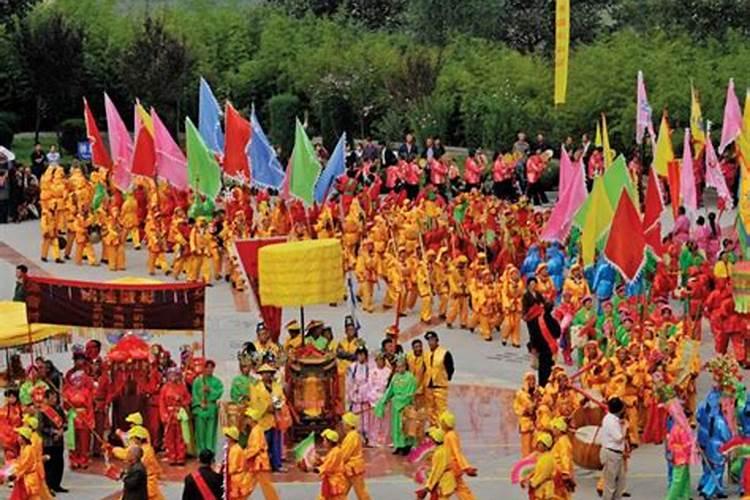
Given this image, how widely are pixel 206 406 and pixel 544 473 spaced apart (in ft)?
15.2

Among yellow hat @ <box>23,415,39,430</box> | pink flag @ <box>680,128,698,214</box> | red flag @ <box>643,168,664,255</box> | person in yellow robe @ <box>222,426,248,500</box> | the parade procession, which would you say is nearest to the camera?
person in yellow robe @ <box>222,426,248,500</box>

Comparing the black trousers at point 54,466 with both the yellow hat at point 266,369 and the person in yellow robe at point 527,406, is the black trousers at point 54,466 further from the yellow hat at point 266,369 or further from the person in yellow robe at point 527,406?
the person in yellow robe at point 527,406

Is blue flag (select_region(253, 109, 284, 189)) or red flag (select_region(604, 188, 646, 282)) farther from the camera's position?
blue flag (select_region(253, 109, 284, 189))

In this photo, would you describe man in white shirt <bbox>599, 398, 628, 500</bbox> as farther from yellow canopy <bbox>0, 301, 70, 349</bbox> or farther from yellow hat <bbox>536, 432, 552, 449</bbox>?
yellow canopy <bbox>0, 301, 70, 349</bbox>

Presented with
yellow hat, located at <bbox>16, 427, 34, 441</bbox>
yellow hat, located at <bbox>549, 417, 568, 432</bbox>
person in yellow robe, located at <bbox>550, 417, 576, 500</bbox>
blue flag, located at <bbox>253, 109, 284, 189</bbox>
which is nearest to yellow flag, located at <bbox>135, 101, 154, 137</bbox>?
blue flag, located at <bbox>253, 109, 284, 189</bbox>

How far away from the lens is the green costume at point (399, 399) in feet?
71.9

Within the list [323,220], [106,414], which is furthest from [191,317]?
[323,220]

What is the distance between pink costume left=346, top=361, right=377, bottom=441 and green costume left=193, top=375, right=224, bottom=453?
5.18 feet

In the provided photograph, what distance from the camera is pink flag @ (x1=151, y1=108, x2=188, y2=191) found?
32.6 meters

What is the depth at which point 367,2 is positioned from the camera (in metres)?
64.7

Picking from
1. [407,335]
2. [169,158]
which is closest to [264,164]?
[169,158]

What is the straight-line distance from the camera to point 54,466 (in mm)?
20547

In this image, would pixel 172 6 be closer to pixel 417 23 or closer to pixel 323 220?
pixel 417 23

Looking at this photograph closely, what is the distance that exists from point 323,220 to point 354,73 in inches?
787
